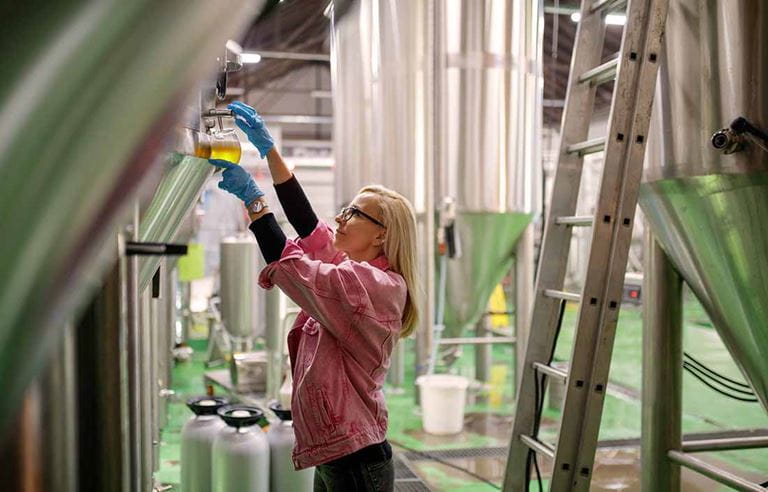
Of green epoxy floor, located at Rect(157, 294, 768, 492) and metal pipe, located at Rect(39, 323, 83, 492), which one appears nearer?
metal pipe, located at Rect(39, 323, 83, 492)

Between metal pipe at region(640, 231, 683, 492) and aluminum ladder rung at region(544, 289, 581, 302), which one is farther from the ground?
aluminum ladder rung at region(544, 289, 581, 302)

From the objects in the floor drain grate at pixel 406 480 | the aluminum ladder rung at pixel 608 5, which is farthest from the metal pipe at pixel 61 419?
the floor drain grate at pixel 406 480

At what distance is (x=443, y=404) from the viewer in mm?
3875

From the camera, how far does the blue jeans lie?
4.92ft

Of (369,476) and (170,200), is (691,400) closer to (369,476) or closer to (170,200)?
(369,476)

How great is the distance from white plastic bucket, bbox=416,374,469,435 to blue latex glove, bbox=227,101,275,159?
8.22 ft

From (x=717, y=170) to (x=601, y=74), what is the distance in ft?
1.49

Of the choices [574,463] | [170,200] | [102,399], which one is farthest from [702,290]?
[102,399]

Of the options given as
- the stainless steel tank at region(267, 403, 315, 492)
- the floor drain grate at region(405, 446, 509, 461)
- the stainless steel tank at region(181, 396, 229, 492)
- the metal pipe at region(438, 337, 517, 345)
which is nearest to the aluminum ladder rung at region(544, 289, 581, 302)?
the stainless steel tank at region(267, 403, 315, 492)

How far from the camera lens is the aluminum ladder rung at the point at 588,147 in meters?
1.84

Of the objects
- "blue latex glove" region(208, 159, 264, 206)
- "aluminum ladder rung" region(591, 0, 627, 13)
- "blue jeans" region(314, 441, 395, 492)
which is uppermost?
"aluminum ladder rung" region(591, 0, 627, 13)

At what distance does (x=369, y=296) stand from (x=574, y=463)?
2.39 feet

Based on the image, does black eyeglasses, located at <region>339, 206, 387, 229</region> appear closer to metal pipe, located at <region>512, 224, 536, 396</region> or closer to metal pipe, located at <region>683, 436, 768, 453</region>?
metal pipe, located at <region>683, 436, 768, 453</region>

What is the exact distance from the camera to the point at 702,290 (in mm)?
1851
